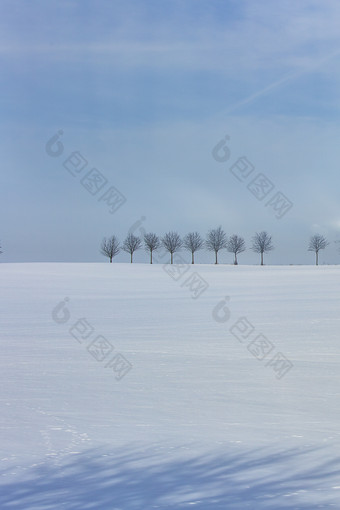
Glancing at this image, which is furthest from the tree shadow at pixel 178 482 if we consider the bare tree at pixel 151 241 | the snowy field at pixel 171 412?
the bare tree at pixel 151 241

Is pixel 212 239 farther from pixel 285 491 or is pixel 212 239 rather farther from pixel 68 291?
pixel 285 491

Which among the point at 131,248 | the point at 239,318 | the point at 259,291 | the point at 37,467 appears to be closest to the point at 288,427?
the point at 37,467

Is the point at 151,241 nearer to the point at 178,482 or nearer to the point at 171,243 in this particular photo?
the point at 171,243

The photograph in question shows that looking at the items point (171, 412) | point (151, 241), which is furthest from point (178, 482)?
point (151, 241)

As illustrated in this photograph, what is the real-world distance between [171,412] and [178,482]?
2.57 meters

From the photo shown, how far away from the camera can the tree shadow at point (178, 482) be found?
5070 mm

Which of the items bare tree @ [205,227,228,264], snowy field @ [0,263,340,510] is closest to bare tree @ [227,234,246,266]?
bare tree @ [205,227,228,264]

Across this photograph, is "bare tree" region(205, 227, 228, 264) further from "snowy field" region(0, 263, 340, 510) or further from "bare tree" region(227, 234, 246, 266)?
"snowy field" region(0, 263, 340, 510)

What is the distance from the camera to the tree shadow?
5.07 meters

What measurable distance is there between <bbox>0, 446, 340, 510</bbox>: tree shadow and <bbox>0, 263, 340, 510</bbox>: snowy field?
19 millimetres

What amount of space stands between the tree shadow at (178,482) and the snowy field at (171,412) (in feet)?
0.06

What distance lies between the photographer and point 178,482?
5551mm

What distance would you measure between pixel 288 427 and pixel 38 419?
350cm

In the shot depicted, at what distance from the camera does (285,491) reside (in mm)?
5305
